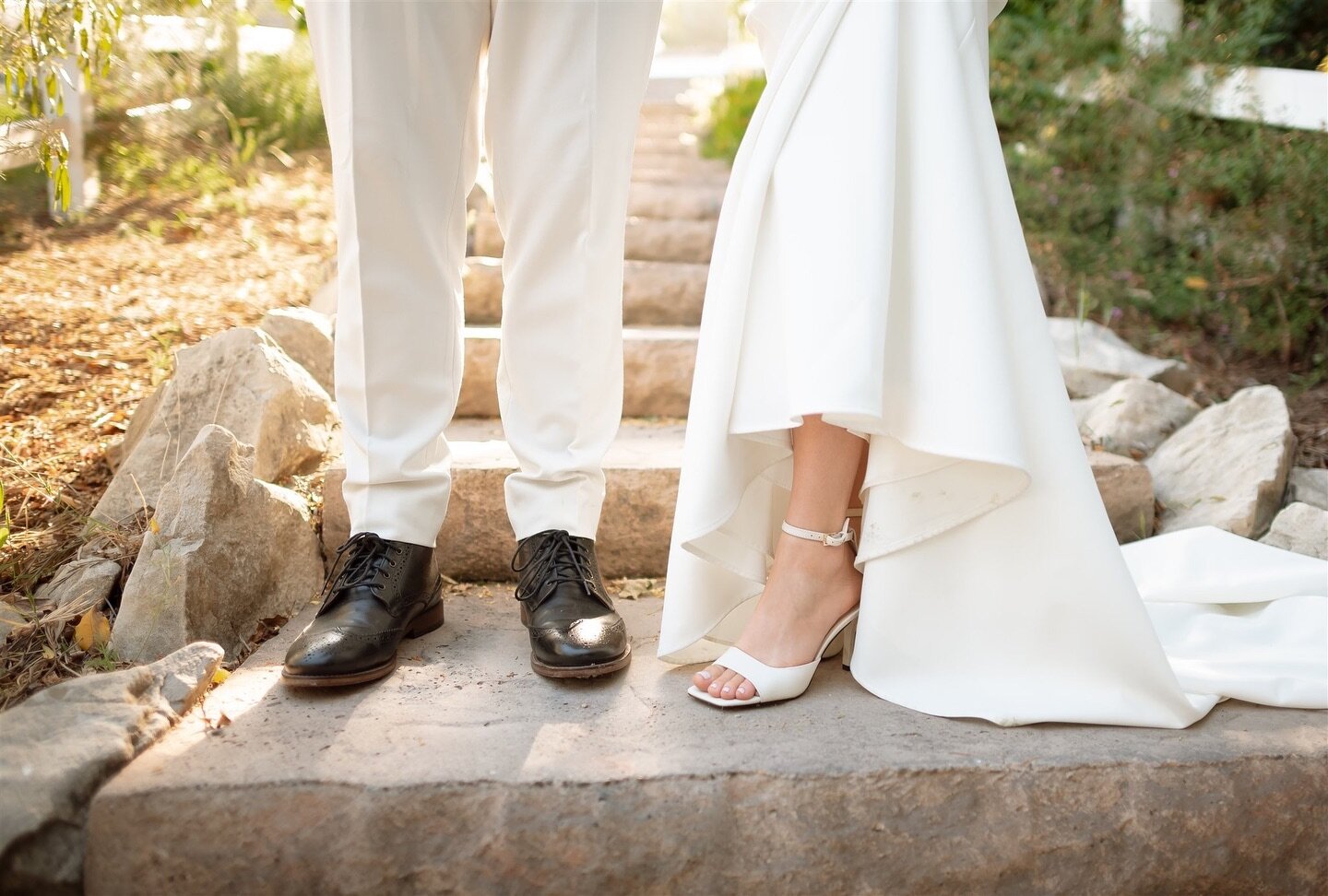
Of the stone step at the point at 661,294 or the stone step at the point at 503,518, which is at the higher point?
the stone step at the point at 661,294

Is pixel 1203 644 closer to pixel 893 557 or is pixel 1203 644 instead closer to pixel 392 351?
pixel 893 557

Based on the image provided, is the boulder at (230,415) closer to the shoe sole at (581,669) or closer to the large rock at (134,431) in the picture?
the large rock at (134,431)

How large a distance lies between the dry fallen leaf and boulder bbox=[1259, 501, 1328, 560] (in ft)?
7.18

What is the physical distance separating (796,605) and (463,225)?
81 centimetres

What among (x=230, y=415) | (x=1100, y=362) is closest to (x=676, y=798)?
(x=230, y=415)

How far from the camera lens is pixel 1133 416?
2.56 m

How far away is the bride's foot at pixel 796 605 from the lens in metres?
1.50

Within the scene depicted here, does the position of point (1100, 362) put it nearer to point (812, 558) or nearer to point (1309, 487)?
point (1309, 487)

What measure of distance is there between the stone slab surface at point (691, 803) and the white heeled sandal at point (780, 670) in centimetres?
2

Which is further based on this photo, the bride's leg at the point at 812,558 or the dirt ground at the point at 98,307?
the dirt ground at the point at 98,307

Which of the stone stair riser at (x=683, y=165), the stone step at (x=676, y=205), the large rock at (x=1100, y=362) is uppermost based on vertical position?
the stone stair riser at (x=683, y=165)

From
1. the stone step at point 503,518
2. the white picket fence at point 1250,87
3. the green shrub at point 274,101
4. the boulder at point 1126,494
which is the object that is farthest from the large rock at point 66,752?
the green shrub at point 274,101

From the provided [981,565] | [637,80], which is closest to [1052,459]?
[981,565]

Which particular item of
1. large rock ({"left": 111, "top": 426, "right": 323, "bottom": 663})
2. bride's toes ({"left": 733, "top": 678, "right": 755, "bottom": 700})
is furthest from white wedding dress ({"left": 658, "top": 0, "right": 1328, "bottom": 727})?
large rock ({"left": 111, "top": 426, "right": 323, "bottom": 663})
